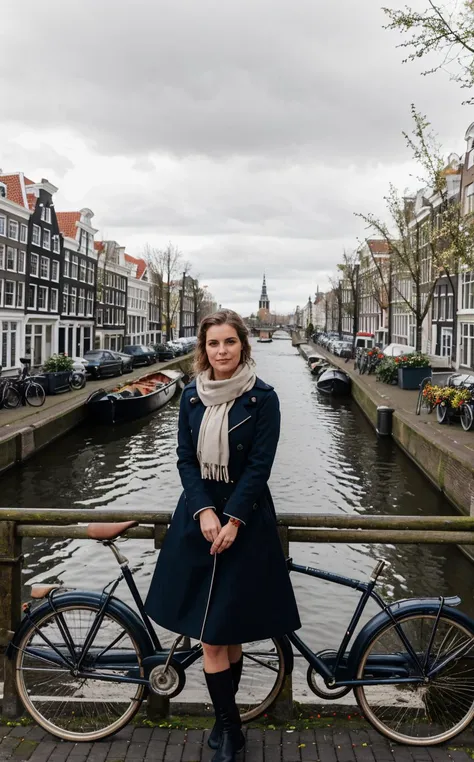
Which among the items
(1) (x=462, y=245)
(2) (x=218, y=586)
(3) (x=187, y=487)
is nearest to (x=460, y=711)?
(2) (x=218, y=586)

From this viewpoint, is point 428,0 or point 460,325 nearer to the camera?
point 428,0

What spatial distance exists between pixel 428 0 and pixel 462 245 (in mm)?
5838

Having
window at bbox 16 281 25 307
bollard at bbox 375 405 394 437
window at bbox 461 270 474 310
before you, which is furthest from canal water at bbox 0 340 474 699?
window at bbox 16 281 25 307

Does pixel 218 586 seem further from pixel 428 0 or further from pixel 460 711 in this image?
pixel 428 0

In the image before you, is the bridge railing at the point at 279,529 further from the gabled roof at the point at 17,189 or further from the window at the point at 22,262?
the gabled roof at the point at 17,189

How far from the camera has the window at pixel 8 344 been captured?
3166 cm

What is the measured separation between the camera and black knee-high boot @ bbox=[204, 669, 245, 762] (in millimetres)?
2719

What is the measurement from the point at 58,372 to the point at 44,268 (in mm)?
18028

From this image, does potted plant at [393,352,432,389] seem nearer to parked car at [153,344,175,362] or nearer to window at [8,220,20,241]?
window at [8,220,20,241]

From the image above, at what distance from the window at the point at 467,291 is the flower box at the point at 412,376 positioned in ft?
31.5

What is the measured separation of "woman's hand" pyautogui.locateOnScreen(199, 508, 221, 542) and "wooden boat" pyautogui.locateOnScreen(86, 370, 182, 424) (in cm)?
1805

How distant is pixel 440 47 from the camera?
A: 387 inches

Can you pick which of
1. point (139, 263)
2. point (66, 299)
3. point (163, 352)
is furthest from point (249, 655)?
point (139, 263)

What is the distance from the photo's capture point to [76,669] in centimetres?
307
